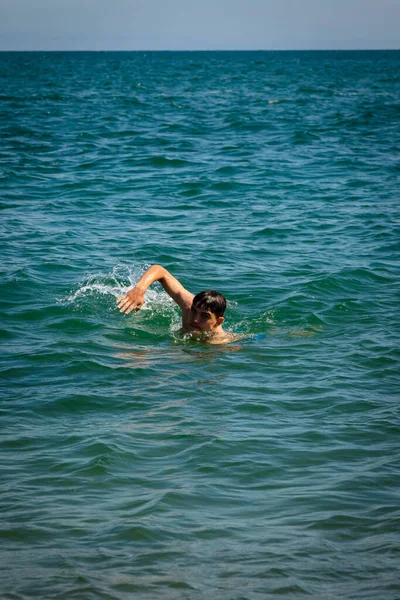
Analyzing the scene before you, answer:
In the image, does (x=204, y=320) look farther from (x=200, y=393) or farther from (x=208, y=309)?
(x=200, y=393)

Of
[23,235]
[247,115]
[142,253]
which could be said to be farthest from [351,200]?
[247,115]

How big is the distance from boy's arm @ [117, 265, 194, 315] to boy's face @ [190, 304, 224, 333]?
208mm

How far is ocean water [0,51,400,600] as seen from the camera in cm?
448

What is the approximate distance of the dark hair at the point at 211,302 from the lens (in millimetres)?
7953

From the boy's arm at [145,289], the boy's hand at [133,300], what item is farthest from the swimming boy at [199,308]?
the boy's hand at [133,300]

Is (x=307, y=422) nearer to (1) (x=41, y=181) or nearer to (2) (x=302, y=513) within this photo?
(2) (x=302, y=513)

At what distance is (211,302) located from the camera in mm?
7965

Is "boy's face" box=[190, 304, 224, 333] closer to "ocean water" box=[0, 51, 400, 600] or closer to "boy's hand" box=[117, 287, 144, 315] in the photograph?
"ocean water" box=[0, 51, 400, 600]

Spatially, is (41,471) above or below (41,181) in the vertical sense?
below

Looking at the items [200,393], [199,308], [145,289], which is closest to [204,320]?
[199,308]

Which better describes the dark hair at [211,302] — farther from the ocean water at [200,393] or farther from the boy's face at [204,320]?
the ocean water at [200,393]

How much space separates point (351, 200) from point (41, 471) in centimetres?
1207

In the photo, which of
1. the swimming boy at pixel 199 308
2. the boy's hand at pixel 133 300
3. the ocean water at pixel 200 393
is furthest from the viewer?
the swimming boy at pixel 199 308

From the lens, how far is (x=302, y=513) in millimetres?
4984
